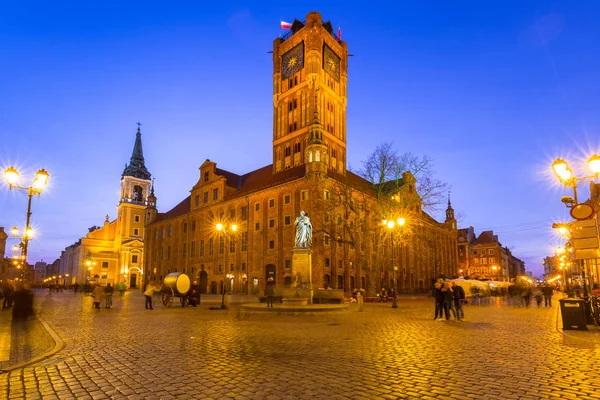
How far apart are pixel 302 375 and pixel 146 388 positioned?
2.44 meters

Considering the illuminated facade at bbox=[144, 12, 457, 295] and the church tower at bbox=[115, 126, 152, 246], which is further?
the church tower at bbox=[115, 126, 152, 246]

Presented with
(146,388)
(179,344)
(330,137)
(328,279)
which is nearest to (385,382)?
(146,388)

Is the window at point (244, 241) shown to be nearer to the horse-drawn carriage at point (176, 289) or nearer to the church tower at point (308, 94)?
the church tower at point (308, 94)

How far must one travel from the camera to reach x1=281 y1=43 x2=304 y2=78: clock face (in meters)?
61.6

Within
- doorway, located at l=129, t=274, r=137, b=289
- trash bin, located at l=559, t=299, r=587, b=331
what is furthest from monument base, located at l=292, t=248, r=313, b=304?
doorway, located at l=129, t=274, r=137, b=289

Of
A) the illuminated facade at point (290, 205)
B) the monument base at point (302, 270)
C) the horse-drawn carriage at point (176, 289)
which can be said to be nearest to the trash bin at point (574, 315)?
the monument base at point (302, 270)

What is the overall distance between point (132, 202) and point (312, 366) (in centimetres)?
9672

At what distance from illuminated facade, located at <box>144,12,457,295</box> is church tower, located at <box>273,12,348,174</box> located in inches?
6.0

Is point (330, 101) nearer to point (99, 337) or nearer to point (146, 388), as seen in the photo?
point (99, 337)

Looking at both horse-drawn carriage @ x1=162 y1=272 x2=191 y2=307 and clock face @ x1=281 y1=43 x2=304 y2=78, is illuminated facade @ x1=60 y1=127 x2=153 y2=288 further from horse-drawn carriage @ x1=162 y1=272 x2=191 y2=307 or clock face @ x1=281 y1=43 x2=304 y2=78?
horse-drawn carriage @ x1=162 y1=272 x2=191 y2=307

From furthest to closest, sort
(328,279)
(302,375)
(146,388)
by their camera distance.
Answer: (328,279)
(302,375)
(146,388)

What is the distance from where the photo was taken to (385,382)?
6.31 metres

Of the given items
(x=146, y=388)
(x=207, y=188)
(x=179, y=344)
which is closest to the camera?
(x=146, y=388)

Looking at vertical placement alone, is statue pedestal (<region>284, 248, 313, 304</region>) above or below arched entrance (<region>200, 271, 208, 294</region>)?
above
